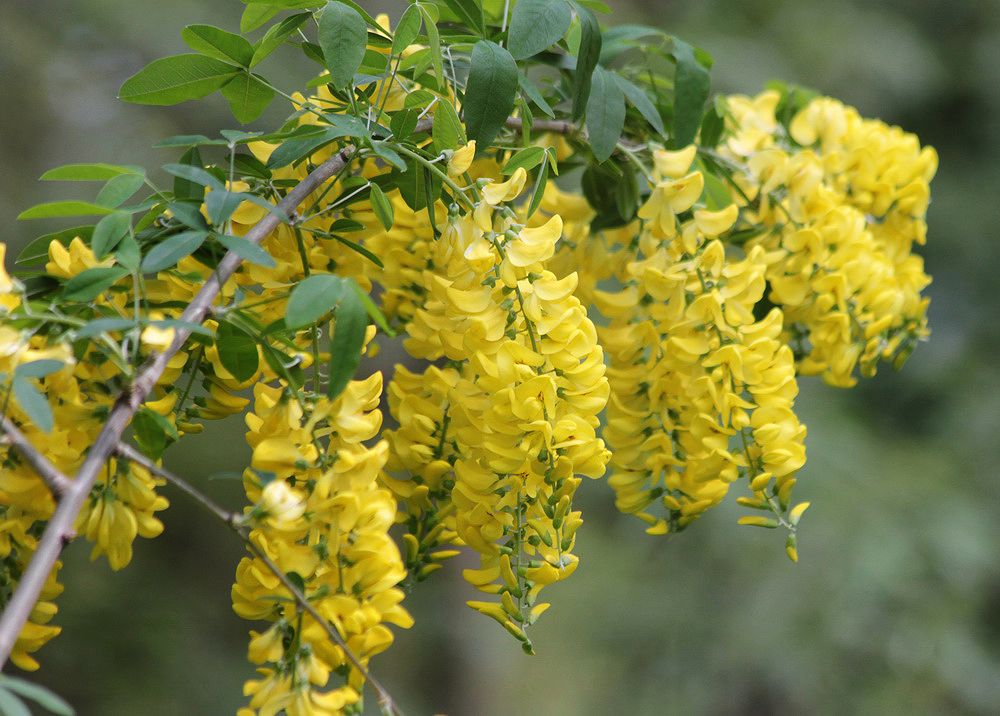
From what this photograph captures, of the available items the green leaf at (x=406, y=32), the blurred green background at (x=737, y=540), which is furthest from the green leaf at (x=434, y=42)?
the blurred green background at (x=737, y=540)

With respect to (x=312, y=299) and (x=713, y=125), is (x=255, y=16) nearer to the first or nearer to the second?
(x=312, y=299)

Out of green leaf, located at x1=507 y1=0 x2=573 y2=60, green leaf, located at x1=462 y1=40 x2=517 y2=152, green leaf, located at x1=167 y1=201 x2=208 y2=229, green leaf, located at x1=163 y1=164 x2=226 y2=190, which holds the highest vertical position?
green leaf, located at x1=507 y1=0 x2=573 y2=60

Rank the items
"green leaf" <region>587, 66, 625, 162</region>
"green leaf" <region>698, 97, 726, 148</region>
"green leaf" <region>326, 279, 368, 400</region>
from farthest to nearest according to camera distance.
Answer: "green leaf" <region>698, 97, 726, 148</region> → "green leaf" <region>587, 66, 625, 162</region> → "green leaf" <region>326, 279, 368, 400</region>

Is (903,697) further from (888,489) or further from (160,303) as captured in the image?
(160,303)

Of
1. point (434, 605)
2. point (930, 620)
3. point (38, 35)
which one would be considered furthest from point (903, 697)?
point (38, 35)

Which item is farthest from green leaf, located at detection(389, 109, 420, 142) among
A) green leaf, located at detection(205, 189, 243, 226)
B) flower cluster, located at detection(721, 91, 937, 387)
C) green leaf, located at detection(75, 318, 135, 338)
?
flower cluster, located at detection(721, 91, 937, 387)

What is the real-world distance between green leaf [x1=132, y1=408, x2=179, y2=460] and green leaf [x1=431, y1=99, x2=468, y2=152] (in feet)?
0.82

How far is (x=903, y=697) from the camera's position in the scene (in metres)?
2.57

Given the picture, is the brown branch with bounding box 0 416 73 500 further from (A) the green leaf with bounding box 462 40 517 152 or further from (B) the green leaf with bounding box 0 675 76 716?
(A) the green leaf with bounding box 462 40 517 152

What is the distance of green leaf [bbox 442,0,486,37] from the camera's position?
71 centimetres

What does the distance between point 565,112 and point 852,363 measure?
1.09 feet

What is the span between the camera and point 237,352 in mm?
625

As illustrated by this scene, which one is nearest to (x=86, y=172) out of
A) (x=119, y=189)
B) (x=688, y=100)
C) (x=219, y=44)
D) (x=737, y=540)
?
(x=119, y=189)

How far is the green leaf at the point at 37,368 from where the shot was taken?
505 millimetres
